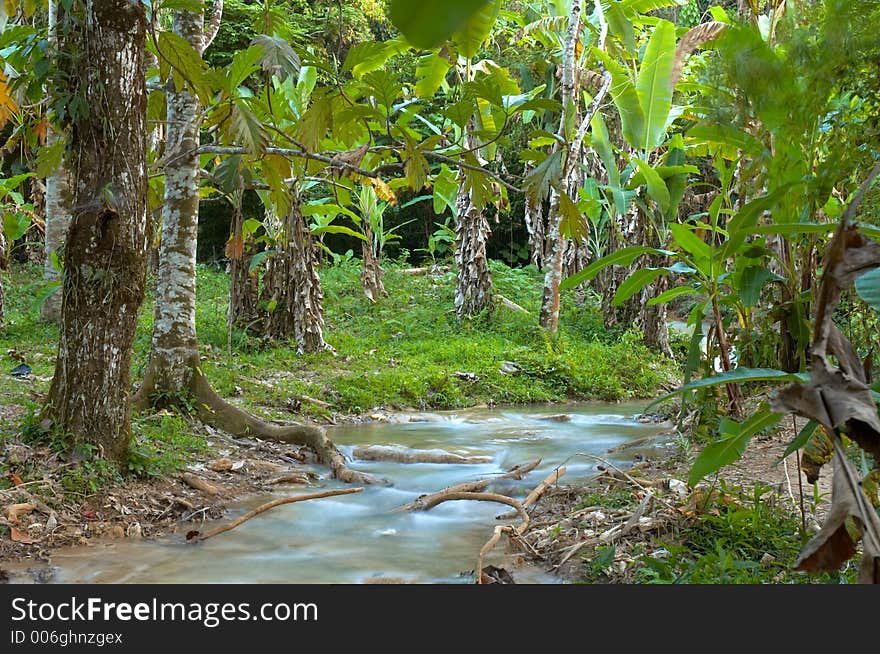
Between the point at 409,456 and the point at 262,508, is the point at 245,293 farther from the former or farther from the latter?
the point at 262,508

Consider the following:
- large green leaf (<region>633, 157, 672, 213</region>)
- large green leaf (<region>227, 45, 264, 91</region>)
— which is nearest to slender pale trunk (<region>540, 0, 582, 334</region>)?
large green leaf (<region>633, 157, 672, 213</region>)

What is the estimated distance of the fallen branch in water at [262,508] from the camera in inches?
142

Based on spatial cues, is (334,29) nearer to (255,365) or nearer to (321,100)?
(255,365)

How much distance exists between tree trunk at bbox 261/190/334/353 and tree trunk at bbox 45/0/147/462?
16.3 feet

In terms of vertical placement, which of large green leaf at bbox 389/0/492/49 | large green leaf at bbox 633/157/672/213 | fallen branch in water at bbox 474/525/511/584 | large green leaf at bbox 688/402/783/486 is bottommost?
fallen branch in water at bbox 474/525/511/584

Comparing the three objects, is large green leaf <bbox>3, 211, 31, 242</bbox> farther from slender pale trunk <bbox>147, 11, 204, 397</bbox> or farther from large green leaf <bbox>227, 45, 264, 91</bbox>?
large green leaf <bbox>227, 45, 264, 91</bbox>

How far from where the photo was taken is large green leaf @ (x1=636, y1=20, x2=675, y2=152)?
698 centimetres

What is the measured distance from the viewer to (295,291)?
9.00 meters

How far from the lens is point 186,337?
5457mm

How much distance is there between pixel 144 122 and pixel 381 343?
21.1 ft

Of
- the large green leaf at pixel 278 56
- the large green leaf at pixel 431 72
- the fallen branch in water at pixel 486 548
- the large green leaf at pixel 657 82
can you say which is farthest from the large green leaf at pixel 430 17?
the large green leaf at pixel 657 82

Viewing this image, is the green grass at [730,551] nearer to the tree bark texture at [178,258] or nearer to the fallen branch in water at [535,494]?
the fallen branch in water at [535,494]

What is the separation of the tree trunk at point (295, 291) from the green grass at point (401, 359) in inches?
7.9

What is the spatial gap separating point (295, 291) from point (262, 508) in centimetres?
519
